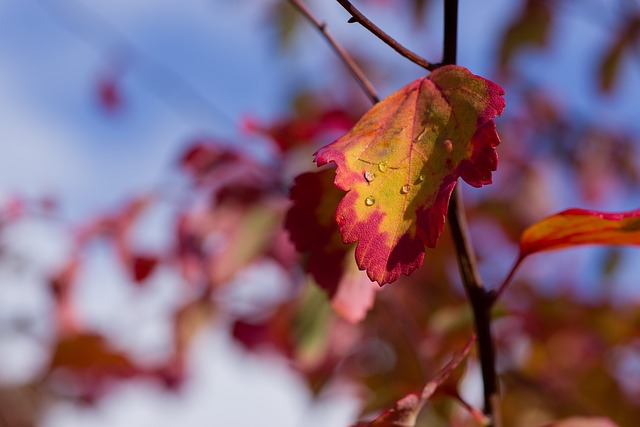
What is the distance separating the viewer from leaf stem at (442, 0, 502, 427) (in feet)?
2.04

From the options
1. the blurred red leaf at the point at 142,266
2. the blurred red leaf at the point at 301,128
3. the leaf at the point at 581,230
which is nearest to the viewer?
the leaf at the point at 581,230

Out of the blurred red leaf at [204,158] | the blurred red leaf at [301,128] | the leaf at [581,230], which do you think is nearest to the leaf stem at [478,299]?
the leaf at [581,230]

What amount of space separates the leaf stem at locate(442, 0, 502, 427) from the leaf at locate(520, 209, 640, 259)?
6cm

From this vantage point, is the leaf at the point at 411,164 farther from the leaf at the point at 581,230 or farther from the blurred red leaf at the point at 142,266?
the blurred red leaf at the point at 142,266

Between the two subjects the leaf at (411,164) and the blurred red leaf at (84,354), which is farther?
the blurred red leaf at (84,354)

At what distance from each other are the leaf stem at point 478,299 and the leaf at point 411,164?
111mm

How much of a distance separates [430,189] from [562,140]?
253 centimetres

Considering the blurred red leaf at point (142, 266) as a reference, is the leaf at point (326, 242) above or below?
below

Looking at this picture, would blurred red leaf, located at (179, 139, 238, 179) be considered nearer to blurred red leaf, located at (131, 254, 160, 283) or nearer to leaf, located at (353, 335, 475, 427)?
blurred red leaf, located at (131, 254, 160, 283)

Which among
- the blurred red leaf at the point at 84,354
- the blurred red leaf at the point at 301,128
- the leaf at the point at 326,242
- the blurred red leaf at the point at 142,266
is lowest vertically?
the leaf at the point at 326,242

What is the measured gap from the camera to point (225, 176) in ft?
4.37

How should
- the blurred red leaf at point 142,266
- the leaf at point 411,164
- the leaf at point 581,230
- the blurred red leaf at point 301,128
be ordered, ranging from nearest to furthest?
the leaf at point 411,164, the leaf at point 581,230, the blurred red leaf at point 301,128, the blurred red leaf at point 142,266

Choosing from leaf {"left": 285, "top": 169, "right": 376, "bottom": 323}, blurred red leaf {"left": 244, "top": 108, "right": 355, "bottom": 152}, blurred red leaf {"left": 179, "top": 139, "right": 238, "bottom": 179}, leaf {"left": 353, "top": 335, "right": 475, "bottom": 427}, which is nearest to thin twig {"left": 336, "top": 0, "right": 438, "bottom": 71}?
leaf {"left": 285, "top": 169, "right": 376, "bottom": 323}

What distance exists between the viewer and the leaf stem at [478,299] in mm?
621
